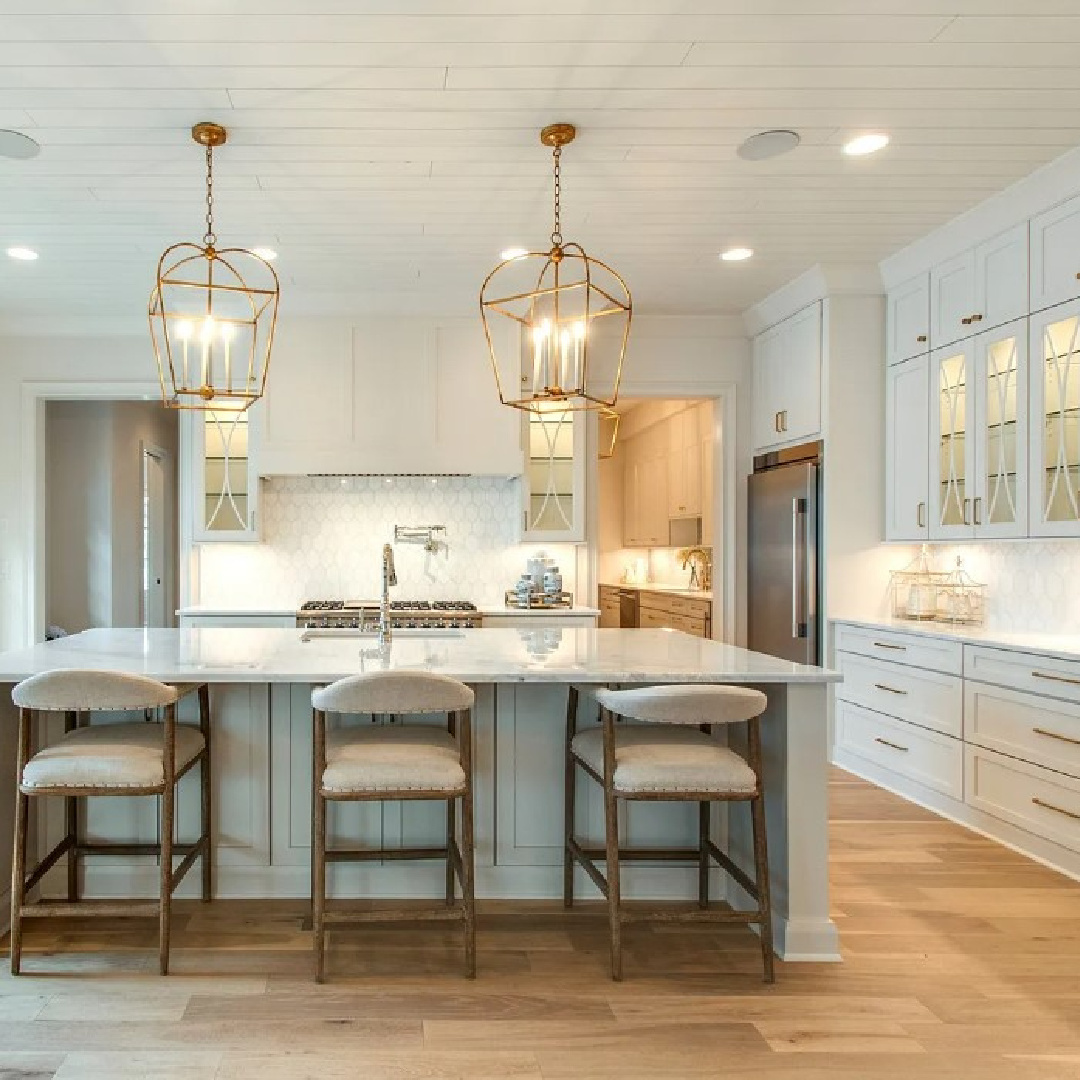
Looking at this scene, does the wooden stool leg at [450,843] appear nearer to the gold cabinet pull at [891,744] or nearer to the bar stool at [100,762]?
the bar stool at [100,762]

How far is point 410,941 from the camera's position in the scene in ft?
8.95

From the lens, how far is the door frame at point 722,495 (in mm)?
5867

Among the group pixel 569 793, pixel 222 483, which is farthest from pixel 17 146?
pixel 569 793

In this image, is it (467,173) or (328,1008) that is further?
(467,173)

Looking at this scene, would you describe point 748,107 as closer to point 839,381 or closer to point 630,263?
point 630,263

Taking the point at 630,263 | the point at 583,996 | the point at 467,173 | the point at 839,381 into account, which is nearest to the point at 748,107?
the point at 467,173

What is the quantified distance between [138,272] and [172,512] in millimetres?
3985

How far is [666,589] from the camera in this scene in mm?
7688

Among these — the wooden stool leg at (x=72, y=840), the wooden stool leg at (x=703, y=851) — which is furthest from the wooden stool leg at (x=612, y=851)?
the wooden stool leg at (x=72, y=840)

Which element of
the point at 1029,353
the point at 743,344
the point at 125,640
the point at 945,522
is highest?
the point at 743,344

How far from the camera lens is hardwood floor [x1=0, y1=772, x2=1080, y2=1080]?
208cm

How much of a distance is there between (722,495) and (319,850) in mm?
4046

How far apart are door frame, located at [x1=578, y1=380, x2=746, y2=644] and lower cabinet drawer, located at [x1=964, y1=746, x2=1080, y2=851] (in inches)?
85.4

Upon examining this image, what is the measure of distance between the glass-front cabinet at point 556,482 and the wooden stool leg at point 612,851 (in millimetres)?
3276
